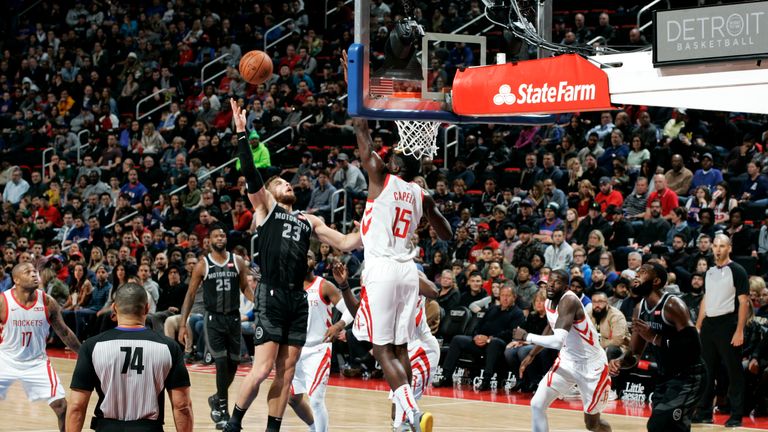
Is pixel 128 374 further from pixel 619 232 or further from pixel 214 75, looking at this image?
pixel 214 75

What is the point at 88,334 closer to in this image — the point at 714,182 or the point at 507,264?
the point at 507,264

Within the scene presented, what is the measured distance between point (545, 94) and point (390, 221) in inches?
60.9

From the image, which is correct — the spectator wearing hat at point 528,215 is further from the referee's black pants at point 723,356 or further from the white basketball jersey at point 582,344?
the white basketball jersey at point 582,344

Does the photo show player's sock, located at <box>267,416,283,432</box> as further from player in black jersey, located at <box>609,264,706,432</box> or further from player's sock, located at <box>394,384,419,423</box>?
player in black jersey, located at <box>609,264,706,432</box>

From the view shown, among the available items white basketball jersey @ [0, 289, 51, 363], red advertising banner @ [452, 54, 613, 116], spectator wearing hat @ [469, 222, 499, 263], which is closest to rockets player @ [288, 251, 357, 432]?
red advertising banner @ [452, 54, 613, 116]

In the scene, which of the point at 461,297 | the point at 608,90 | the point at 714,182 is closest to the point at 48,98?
the point at 461,297

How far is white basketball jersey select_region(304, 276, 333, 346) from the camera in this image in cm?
1030

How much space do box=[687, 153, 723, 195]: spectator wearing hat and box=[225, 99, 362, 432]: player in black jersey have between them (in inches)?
330

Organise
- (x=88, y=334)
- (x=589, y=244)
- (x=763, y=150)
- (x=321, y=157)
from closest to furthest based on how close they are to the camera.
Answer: (x=589, y=244), (x=763, y=150), (x=88, y=334), (x=321, y=157)

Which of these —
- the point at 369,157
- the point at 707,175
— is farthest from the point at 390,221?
the point at 707,175

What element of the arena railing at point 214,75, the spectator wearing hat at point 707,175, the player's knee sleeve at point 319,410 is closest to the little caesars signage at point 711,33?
the player's knee sleeve at point 319,410

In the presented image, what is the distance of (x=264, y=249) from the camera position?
880 cm

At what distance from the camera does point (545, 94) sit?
8.62 m

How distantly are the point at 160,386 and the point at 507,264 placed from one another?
1017 cm
